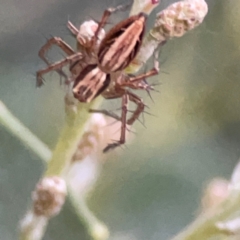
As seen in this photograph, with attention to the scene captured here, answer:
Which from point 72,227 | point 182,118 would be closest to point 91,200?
point 72,227

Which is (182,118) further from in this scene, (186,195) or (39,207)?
(39,207)

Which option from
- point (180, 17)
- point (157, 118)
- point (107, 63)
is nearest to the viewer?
point (180, 17)

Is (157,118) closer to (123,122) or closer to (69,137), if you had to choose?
(123,122)

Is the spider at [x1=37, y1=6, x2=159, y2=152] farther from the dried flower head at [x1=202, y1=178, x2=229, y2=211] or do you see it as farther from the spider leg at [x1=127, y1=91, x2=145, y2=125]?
the dried flower head at [x1=202, y1=178, x2=229, y2=211]

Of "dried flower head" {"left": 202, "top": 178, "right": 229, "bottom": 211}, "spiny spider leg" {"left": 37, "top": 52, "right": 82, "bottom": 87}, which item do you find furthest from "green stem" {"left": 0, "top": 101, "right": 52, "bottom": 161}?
"dried flower head" {"left": 202, "top": 178, "right": 229, "bottom": 211}

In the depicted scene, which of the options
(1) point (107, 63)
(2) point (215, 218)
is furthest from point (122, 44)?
(2) point (215, 218)

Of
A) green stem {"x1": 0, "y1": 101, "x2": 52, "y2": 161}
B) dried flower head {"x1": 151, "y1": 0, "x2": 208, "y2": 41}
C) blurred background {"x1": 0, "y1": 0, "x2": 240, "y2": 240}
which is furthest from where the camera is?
blurred background {"x1": 0, "y1": 0, "x2": 240, "y2": 240}

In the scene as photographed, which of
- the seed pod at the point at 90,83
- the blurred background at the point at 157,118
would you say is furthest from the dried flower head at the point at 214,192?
the seed pod at the point at 90,83
